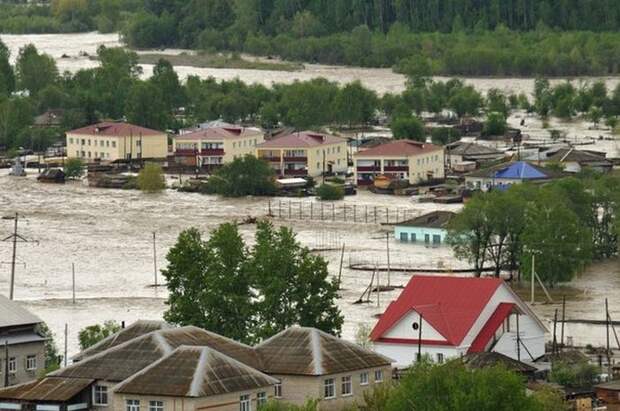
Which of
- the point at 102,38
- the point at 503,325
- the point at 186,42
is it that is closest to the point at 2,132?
the point at 503,325

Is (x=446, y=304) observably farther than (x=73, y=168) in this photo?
No

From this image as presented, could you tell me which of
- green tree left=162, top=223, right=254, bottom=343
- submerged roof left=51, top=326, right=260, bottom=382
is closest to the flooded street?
green tree left=162, top=223, right=254, bottom=343

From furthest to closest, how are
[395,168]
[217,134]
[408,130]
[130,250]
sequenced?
[408,130]
[217,134]
[395,168]
[130,250]

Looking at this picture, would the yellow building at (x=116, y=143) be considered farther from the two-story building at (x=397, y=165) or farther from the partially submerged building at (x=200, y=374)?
the partially submerged building at (x=200, y=374)

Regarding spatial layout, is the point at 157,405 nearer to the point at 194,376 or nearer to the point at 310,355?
the point at 194,376

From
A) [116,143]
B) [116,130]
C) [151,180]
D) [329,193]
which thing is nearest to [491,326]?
[329,193]

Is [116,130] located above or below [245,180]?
above
